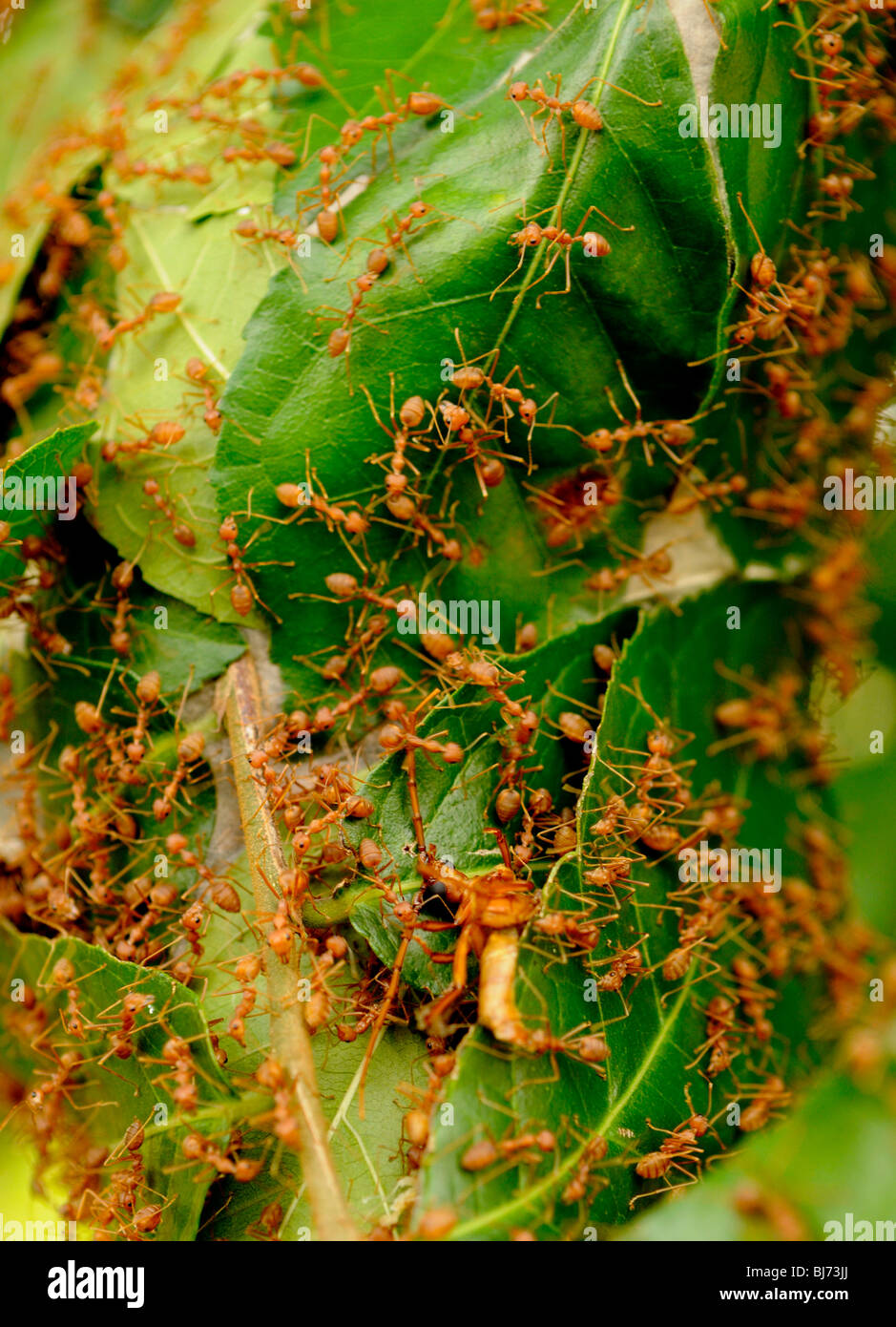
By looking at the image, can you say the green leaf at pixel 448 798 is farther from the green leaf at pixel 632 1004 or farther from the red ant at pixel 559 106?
the red ant at pixel 559 106

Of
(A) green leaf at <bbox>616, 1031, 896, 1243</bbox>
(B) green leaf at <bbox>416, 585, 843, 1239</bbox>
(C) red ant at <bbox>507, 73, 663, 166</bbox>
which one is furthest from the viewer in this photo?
(C) red ant at <bbox>507, 73, 663, 166</bbox>

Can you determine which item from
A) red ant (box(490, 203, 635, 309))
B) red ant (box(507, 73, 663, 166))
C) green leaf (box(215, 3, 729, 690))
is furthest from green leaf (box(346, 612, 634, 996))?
red ant (box(507, 73, 663, 166))

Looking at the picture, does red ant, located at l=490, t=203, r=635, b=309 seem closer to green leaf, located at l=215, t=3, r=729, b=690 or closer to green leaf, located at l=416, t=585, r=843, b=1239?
green leaf, located at l=215, t=3, r=729, b=690

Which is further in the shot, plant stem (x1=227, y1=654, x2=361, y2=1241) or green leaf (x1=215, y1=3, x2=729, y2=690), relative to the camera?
green leaf (x1=215, y1=3, x2=729, y2=690)

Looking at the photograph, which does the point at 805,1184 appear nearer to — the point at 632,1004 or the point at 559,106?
the point at 632,1004

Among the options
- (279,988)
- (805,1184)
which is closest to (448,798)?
A: (279,988)

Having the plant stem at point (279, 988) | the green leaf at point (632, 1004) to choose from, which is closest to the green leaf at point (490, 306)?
the plant stem at point (279, 988)

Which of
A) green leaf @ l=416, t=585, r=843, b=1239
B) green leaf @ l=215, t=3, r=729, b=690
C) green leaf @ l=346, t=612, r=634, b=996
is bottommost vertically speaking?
green leaf @ l=416, t=585, r=843, b=1239

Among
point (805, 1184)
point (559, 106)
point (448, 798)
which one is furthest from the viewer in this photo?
point (448, 798)

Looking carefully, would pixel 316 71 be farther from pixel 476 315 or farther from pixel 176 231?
pixel 476 315
